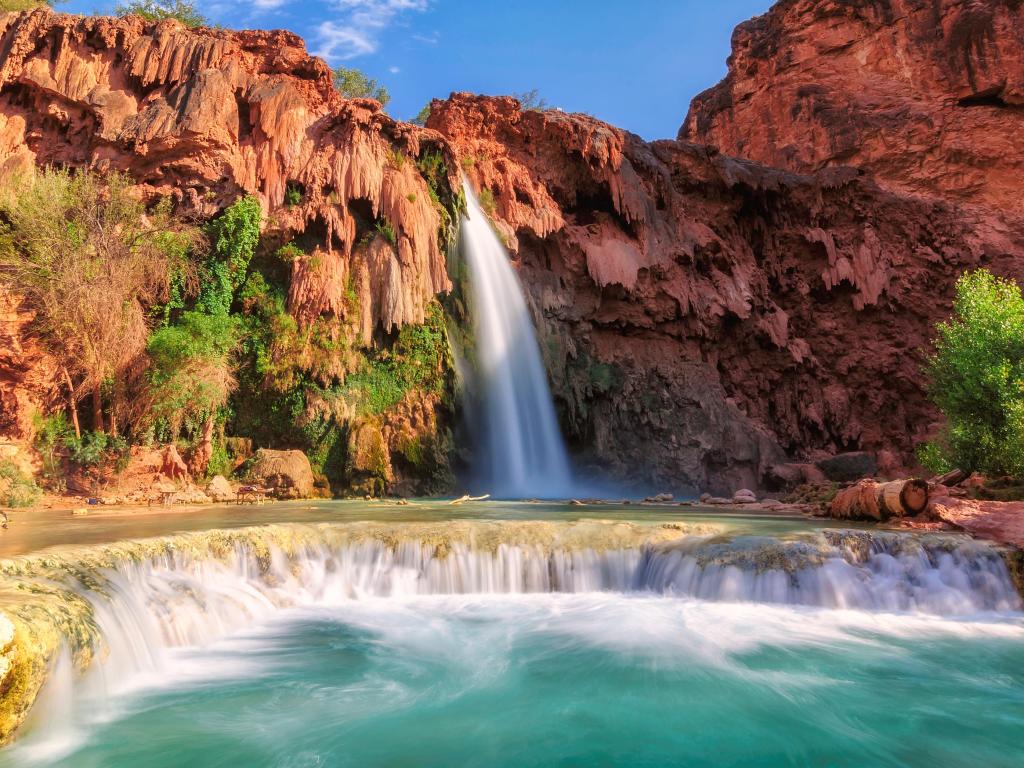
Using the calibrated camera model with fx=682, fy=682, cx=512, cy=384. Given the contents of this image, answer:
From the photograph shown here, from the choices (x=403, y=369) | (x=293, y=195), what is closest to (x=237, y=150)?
(x=293, y=195)

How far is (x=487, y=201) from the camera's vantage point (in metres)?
24.6

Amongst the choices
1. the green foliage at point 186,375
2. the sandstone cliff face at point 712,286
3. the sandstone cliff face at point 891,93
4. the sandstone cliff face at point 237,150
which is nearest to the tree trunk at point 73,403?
the green foliage at point 186,375

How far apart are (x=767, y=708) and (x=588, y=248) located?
73.5 ft

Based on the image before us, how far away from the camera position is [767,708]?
4.89 meters

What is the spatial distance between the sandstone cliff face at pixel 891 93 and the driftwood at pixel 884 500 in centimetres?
2901

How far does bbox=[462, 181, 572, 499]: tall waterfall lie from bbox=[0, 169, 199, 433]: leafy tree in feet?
30.3

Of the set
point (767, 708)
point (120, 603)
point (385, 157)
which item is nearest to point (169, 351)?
point (385, 157)

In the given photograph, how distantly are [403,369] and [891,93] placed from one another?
3295 cm

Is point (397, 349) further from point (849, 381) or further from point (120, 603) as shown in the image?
point (849, 381)

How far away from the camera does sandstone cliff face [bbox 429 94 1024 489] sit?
82.6 ft

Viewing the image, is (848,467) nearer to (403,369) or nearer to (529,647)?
(403,369)

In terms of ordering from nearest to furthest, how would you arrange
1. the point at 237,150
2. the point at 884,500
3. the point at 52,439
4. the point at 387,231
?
1. the point at 884,500
2. the point at 52,439
3. the point at 237,150
4. the point at 387,231

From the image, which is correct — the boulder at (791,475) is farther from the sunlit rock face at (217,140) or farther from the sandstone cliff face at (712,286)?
the sunlit rock face at (217,140)

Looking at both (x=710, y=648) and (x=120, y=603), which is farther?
(x=710, y=648)
